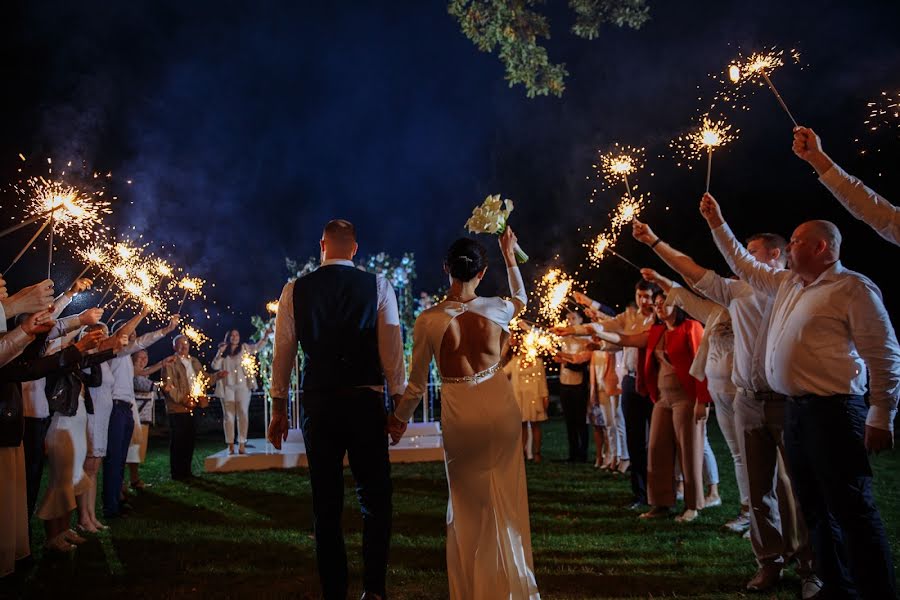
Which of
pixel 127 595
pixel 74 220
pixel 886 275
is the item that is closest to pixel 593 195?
pixel 886 275

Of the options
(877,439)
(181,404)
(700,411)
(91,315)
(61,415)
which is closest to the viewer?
(877,439)

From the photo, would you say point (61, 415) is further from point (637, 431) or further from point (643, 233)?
point (637, 431)

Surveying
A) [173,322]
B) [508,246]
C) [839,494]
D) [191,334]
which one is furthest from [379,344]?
[191,334]

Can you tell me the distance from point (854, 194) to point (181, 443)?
11905 millimetres

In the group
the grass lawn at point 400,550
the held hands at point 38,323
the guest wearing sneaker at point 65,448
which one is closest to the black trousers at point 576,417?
the grass lawn at point 400,550

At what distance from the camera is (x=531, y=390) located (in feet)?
44.9

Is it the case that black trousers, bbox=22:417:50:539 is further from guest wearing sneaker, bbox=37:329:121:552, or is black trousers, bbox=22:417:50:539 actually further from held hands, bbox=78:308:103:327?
held hands, bbox=78:308:103:327

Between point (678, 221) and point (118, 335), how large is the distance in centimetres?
2314

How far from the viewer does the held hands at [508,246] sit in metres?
5.19

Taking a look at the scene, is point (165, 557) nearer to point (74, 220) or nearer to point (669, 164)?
point (74, 220)

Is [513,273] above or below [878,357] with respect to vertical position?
above

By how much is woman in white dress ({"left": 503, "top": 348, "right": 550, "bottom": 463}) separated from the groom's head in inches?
347

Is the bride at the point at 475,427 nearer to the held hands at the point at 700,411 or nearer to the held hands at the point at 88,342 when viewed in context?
the held hands at the point at 88,342

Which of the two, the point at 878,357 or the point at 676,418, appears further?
the point at 676,418
